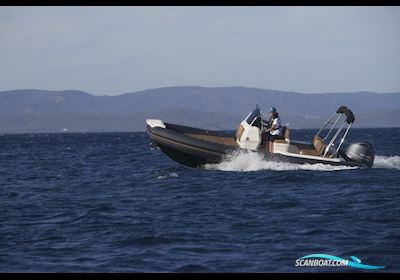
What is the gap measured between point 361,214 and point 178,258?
5.15 metres

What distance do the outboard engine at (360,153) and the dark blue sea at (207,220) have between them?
444 millimetres

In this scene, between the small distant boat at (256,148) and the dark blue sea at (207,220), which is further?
the small distant boat at (256,148)

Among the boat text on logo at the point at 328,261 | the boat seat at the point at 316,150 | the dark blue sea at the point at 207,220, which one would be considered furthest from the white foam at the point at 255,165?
the boat text on logo at the point at 328,261

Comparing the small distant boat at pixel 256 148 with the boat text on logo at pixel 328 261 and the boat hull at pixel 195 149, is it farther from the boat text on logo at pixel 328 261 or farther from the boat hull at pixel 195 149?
the boat text on logo at pixel 328 261

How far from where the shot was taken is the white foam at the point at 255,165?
23.2 meters

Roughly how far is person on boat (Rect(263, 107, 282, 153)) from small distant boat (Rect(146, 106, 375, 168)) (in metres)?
0.14

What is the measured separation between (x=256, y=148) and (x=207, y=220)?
29.8 ft

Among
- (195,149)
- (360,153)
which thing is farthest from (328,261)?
(360,153)

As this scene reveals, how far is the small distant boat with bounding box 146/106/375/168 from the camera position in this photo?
76.1 ft

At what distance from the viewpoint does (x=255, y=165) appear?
77.0ft

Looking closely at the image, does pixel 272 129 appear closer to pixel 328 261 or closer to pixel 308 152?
pixel 308 152
